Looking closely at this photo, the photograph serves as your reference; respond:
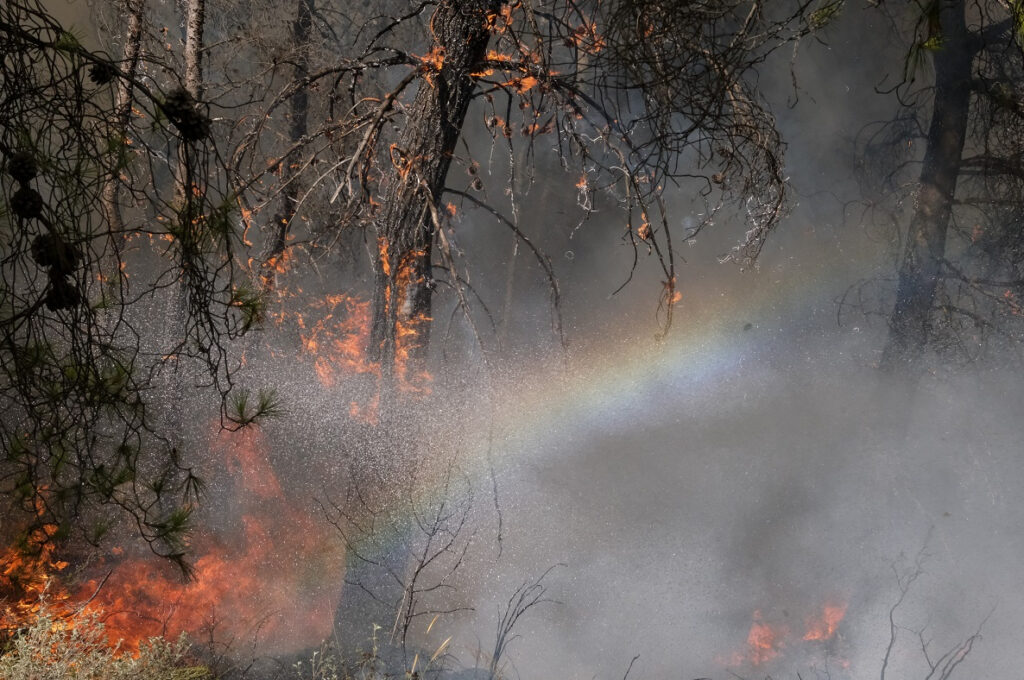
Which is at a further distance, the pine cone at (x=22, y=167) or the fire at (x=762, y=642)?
the fire at (x=762, y=642)

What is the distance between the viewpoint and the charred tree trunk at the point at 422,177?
12.7 feet

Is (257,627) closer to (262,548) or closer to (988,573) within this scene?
(262,548)

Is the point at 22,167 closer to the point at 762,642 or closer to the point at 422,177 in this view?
the point at 422,177

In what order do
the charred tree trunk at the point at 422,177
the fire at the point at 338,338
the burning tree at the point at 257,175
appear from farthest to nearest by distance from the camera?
the fire at the point at 338,338 → the charred tree trunk at the point at 422,177 → the burning tree at the point at 257,175

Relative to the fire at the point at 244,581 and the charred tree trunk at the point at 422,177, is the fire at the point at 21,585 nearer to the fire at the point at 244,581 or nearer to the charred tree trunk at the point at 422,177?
the fire at the point at 244,581

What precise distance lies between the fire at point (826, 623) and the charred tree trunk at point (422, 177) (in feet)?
13.0

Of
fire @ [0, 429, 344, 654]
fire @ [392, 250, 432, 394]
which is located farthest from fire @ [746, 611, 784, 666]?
fire @ [392, 250, 432, 394]

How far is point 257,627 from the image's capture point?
532 cm

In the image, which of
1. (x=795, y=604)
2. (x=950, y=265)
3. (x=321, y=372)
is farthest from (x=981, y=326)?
(x=321, y=372)

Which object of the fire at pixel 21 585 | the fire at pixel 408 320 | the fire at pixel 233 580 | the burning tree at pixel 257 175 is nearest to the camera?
the burning tree at pixel 257 175

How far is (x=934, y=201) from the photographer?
21.7ft

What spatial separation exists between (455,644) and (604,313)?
4.01 m

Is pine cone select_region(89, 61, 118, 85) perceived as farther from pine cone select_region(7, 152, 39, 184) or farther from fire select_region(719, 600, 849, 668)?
fire select_region(719, 600, 849, 668)

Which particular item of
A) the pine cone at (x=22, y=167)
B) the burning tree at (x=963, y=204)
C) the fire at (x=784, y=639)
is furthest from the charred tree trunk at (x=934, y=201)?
the pine cone at (x=22, y=167)
